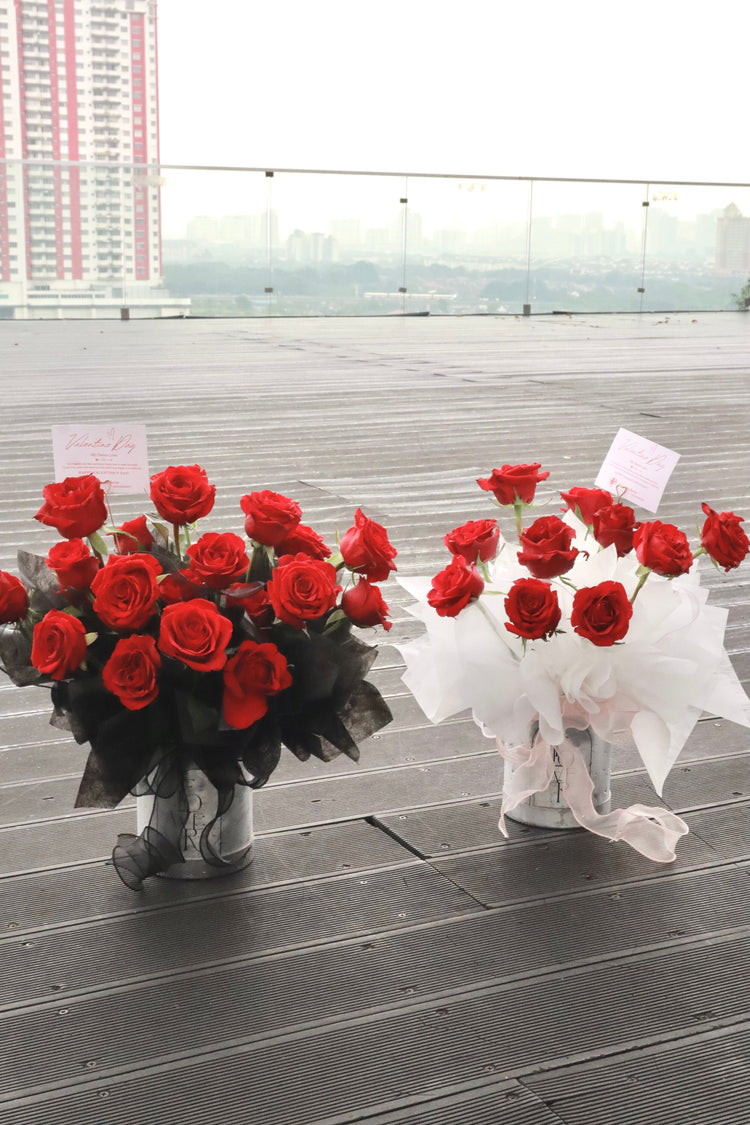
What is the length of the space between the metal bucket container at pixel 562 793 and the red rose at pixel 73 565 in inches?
23.3

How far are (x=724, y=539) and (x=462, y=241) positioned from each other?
33.7 ft

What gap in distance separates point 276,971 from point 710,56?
54.9 ft

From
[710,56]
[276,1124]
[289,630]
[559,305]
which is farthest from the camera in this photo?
[710,56]

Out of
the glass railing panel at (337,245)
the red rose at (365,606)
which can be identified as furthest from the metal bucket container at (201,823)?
the glass railing panel at (337,245)

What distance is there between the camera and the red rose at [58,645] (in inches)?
50.7

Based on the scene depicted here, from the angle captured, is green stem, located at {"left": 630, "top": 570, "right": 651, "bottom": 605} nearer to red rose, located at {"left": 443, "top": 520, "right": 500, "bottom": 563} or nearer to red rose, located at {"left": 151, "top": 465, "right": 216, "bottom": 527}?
red rose, located at {"left": 443, "top": 520, "right": 500, "bottom": 563}

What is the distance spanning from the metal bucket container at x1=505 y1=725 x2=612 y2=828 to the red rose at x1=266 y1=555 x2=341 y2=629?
15.6 inches

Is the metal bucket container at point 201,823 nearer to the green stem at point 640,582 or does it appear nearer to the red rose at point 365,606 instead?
the red rose at point 365,606

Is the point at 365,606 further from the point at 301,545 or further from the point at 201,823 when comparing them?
the point at 201,823

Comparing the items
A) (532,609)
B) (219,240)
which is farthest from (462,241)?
(532,609)

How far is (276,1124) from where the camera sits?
1.09 metres

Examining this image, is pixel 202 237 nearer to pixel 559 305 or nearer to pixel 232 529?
pixel 559 305

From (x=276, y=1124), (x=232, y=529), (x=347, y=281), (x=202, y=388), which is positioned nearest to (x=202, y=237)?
(x=347, y=281)

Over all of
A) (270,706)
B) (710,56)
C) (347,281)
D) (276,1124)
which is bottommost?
(276,1124)
